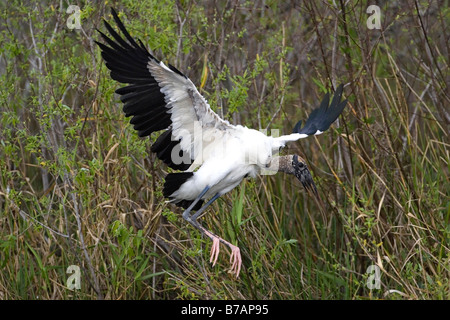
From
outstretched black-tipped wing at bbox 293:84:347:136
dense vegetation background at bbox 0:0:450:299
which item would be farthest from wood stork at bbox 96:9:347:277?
dense vegetation background at bbox 0:0:450:299

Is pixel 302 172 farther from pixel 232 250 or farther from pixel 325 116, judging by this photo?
pixel 232 250

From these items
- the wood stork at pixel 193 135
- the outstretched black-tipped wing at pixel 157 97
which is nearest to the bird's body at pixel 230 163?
the wood stork at pixel 193 135

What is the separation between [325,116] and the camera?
4.78m

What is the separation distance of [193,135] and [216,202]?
0.72 m

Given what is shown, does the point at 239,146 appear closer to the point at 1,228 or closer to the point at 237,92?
the point at 237,92

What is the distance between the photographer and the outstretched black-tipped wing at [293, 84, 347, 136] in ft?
15.5

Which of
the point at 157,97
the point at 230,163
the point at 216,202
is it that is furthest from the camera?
the point at 216,202

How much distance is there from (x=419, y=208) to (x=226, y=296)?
1.36m

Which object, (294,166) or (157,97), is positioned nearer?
(157,97)

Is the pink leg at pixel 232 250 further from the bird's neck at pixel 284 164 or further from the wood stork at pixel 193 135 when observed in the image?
the bird's neck at pixel 284 164

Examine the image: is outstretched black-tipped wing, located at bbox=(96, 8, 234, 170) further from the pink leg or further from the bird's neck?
the pink leg

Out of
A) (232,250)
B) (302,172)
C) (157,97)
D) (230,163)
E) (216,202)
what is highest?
(157,97)

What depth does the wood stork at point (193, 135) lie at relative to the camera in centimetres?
420

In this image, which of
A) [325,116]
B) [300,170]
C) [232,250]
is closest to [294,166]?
[300,170]
